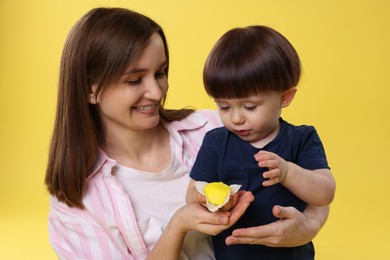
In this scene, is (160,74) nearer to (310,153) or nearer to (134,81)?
(134,81)

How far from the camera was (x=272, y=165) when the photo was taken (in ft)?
4.55

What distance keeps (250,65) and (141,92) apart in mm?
377

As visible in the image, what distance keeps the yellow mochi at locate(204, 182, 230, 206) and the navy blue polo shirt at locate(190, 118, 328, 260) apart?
0.18m

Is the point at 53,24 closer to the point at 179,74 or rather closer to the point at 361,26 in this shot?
the point at 179,74

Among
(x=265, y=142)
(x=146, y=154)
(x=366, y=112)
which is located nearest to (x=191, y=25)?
(x=366, y=112)

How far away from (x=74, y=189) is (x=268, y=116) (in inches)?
24.2

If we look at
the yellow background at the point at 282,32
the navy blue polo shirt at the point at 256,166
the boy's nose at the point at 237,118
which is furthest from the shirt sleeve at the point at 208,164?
the yellow background at the point at 282,32

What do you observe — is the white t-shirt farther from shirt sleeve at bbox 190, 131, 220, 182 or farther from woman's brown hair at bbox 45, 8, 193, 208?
shirt sleeve at bbox 190, 131, 220, 182

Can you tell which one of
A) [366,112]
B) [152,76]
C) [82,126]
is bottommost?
[366,112]

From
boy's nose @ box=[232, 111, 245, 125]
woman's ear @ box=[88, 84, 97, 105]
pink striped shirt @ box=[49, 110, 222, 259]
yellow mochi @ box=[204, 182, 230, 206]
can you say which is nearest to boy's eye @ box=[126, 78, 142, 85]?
woman's ear @ box=[88, 84, 97, 105]

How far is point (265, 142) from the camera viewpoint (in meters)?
1.60

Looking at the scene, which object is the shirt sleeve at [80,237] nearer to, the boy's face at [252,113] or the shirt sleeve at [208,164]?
the shirt sleeve at [208,164]

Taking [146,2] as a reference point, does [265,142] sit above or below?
below

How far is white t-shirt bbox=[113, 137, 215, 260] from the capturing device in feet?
5.99
